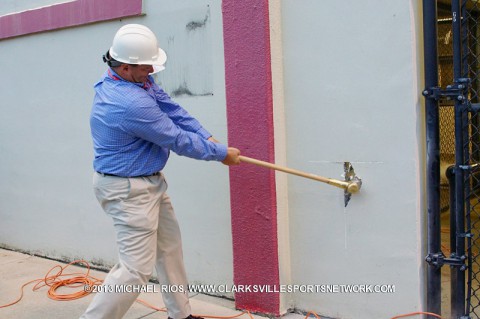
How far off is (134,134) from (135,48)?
48cm

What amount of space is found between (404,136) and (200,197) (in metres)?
1.60

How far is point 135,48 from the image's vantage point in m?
3.35

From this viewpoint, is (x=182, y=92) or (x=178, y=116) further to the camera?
(x=182, y=92)

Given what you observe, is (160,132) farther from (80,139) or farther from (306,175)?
(80,139)

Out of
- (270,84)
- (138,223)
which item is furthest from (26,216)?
(270,84)

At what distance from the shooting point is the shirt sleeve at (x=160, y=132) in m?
3.30

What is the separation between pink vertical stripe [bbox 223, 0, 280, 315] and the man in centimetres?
37

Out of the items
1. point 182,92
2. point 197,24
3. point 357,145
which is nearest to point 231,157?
point 357,145

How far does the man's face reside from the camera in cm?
342

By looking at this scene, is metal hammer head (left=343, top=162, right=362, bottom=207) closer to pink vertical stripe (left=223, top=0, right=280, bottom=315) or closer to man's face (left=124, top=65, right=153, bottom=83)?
pink vertical stripe (left=223, top=0, right=280, bottom=315)

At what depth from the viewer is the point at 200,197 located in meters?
4.34

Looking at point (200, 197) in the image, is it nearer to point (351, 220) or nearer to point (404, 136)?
point (351, 220)

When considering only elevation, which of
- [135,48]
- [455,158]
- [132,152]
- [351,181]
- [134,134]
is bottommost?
[351,181]

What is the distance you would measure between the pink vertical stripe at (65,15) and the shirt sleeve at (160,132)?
1425mm
